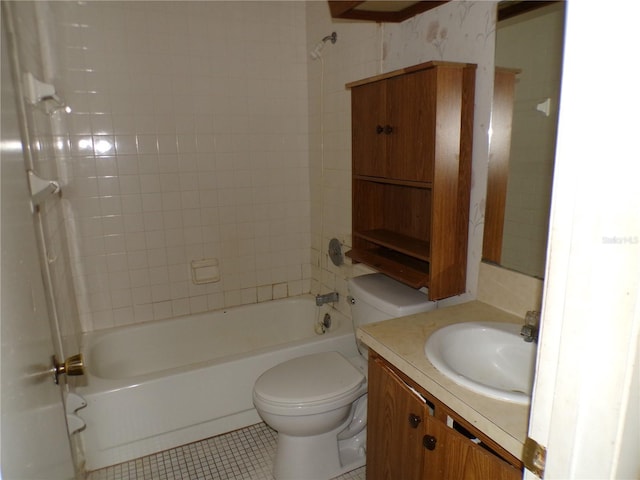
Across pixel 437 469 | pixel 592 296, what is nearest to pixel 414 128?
pixel 437 469

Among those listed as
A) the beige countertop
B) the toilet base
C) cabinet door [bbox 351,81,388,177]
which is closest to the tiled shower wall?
cabinet door [bbox 351,81,388,177]

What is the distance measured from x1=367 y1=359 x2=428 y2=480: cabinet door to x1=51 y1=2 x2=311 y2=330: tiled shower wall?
1.58m

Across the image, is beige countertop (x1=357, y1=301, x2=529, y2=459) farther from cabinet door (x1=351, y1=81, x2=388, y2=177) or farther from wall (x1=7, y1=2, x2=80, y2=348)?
wall (x1=7, y1=2, x2=80, y2=348)

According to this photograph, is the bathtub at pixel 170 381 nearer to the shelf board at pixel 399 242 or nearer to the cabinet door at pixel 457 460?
the shelf board at pixel 399 242

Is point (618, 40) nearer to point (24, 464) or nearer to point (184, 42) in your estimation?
point (24, 464)

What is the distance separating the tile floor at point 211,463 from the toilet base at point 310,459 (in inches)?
2.1

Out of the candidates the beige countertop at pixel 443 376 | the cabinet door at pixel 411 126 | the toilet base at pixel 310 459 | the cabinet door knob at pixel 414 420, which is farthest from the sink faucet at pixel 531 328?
the toilet base at pixel 310 459

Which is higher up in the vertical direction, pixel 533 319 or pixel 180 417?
pixel 533 319

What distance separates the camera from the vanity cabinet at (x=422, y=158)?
59.4 inches

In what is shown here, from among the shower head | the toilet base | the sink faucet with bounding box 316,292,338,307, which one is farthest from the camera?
the sink faucet with bounding box 316,292,338,307

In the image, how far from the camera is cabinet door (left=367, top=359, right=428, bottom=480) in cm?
121

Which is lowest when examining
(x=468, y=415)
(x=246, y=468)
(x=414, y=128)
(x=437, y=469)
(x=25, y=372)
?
(x=246, y=468)

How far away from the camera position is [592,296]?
1.45 ft

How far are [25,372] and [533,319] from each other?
117 centimetres
